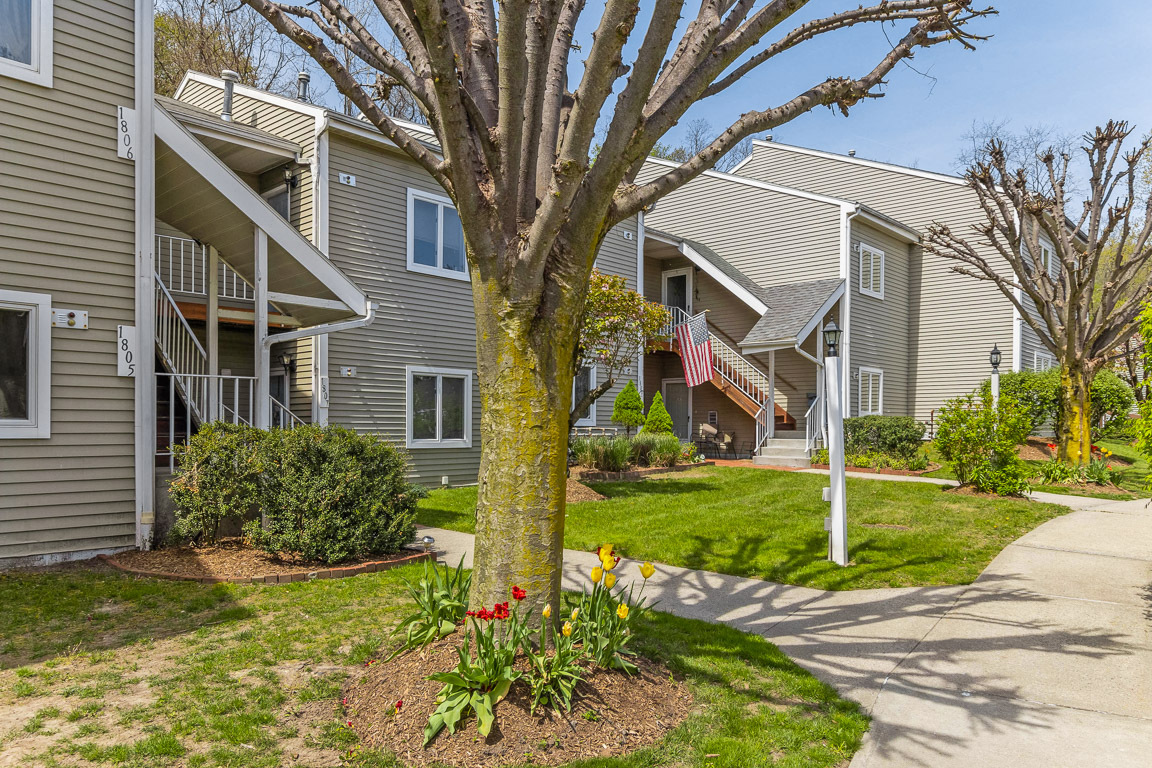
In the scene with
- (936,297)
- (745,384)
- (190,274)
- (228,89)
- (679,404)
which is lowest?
(679,404)

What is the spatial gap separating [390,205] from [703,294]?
11003 mm

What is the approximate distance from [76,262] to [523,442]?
620 centimetres

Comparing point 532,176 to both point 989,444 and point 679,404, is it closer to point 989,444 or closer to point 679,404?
point 989,444

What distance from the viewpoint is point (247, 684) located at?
13.6 ft

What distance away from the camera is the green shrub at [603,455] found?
1388cm

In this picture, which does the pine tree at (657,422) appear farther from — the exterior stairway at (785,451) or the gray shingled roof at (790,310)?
the gray shingled roof at (790,310)

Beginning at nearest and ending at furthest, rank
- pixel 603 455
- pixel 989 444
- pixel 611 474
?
1. pixel 989 444
2. pixel 611 474
3. pixel 603 455

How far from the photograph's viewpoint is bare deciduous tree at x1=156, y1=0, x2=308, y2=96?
20.4m

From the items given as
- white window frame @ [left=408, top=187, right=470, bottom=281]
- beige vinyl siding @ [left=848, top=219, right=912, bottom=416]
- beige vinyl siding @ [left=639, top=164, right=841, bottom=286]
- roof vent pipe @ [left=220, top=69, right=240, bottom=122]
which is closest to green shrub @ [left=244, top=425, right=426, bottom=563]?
white window frame @ [left=408, top=187, right=470, bottom=281]

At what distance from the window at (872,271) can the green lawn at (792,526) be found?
8615 mm

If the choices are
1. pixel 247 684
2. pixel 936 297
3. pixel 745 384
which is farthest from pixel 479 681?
pixel 936 297

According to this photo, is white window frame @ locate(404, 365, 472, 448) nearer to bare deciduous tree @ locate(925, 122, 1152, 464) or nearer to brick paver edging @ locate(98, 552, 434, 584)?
brick paver edging @ locate(98, 552, 434, 584)

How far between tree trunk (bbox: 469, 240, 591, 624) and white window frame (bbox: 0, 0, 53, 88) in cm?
636

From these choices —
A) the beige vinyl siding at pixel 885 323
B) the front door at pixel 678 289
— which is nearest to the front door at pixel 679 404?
the front door at pixel 678 289
